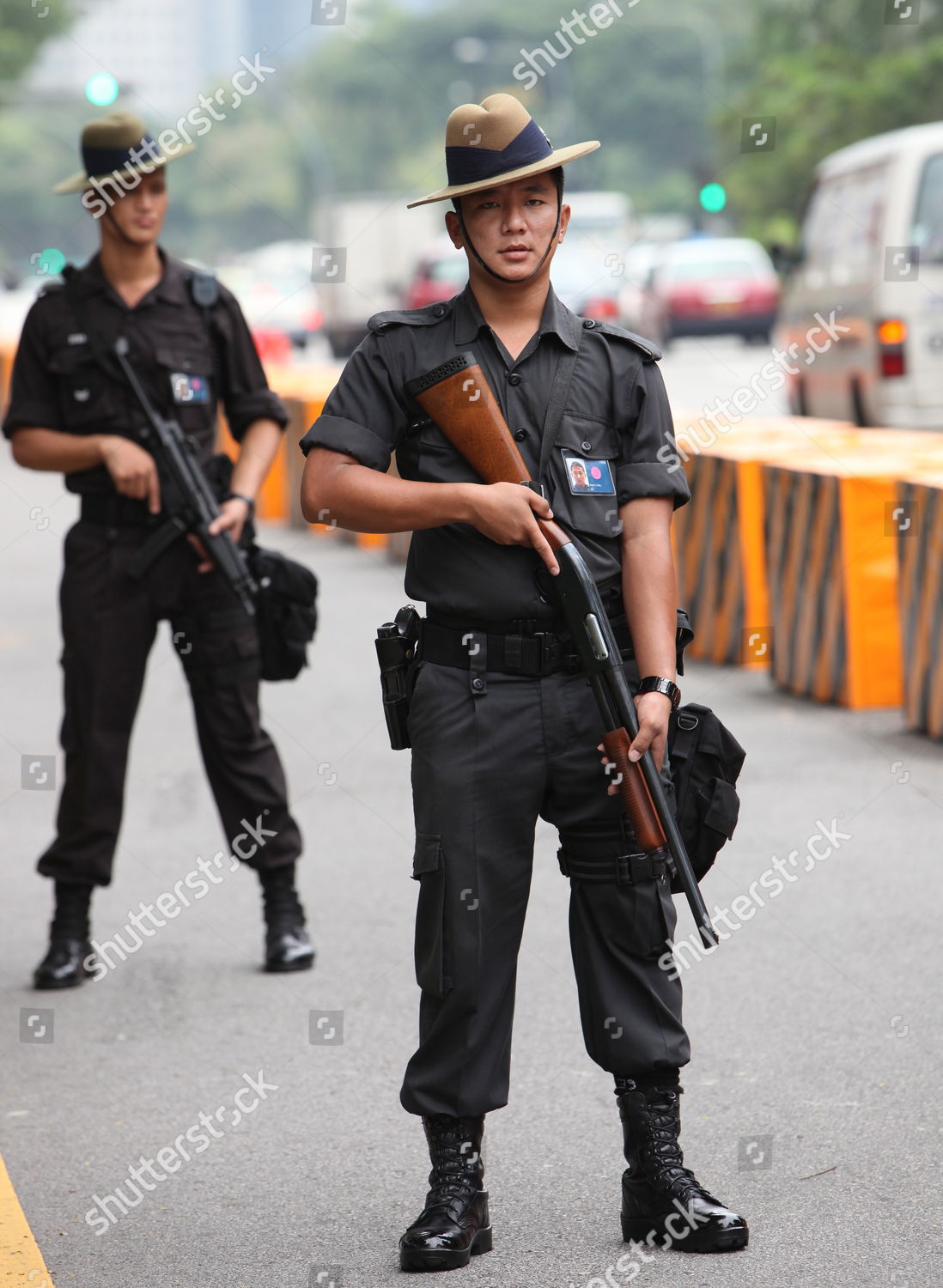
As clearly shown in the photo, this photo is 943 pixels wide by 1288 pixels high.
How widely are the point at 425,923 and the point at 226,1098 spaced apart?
1.12 m

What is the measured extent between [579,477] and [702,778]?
57 cm

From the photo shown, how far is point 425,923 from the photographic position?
3.52m

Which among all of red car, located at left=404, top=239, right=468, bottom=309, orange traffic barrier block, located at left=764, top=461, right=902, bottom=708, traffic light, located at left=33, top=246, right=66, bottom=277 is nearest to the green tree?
red car, located at left=404, top=239, right=468, bottom=309

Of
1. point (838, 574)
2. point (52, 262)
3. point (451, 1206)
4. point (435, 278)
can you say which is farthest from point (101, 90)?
point (435, 278)

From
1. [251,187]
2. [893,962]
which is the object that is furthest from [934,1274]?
[251,187]

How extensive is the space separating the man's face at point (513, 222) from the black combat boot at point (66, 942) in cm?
246

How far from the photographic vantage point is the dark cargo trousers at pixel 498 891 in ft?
11.4

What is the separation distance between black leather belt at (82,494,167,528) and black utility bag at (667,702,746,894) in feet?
6.55

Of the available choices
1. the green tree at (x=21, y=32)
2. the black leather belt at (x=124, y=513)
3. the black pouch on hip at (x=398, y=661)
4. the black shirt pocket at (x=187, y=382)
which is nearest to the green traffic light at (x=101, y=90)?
the black shirt pocket at (x=187, y=382)

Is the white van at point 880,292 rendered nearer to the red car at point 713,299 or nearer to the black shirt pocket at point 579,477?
the black shirt pocket at point 579,477

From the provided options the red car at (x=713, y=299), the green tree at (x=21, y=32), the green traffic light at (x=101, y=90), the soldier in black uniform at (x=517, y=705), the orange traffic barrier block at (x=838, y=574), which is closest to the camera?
the soldier in black uniform at (x=517, y=705)

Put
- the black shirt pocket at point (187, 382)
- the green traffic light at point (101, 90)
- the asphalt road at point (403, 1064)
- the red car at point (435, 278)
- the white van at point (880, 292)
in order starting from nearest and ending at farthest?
the asphalt road at point (403, 1064) < the black shirt pocket at point (187, 382) < the green traffic light at point (101, 90) < the white van at point (880, 292) < the red car at point (435, 278)

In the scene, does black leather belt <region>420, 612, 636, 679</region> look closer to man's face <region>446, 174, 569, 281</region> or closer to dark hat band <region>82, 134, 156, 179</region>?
man's face <region>446, 174, 569, 281</region>

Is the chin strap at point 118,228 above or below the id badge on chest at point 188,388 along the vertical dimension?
above
